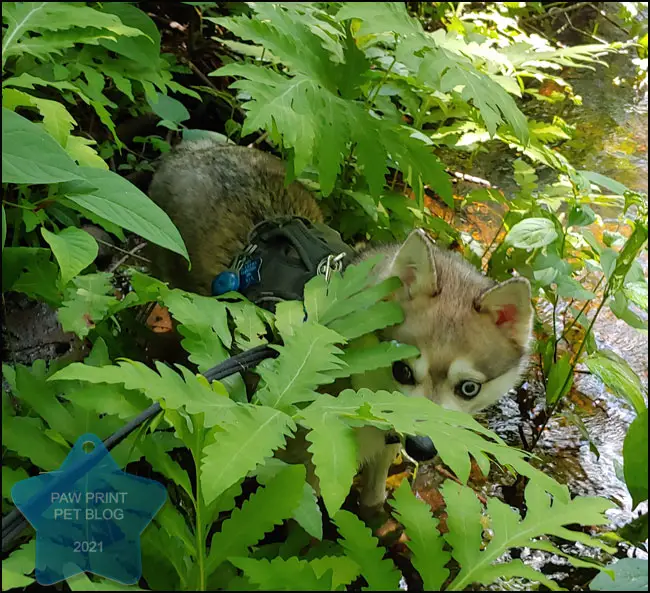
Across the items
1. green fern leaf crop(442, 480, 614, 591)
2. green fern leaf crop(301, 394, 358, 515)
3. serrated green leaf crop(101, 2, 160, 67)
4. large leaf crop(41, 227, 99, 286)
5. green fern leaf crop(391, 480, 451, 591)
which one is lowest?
green fern leaf crop(391, 480, 451, 591)

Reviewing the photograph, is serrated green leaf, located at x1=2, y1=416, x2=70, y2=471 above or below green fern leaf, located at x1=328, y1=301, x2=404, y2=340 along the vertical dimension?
below

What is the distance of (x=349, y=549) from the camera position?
1188 millimetres

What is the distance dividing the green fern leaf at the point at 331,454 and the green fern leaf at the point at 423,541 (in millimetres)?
193

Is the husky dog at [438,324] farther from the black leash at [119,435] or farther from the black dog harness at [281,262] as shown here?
the black leash at [119,435]

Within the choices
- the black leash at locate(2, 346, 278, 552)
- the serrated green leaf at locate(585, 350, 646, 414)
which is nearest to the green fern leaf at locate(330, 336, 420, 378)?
the black leash at locate(2, 346, 278, 552)

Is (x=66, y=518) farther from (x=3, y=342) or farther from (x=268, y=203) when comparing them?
(x=268, y=203)

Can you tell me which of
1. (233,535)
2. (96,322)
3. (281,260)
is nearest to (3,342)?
(96,322)

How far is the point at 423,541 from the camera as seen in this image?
47.4 inches

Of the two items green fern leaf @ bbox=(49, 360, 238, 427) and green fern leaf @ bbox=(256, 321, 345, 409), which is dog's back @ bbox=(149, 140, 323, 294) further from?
green fern leaf @ bbox=(49, 360, 238, 427)

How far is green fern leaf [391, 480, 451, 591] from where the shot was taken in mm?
1168

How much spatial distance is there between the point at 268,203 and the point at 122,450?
5.52 feet

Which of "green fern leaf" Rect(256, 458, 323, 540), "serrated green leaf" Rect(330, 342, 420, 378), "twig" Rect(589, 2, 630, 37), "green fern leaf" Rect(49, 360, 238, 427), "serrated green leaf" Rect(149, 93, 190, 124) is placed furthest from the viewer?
"twig" Rect(589, 2, 630, 37)

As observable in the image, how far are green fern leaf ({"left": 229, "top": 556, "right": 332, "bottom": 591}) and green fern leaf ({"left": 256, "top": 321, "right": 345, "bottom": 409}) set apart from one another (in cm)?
32

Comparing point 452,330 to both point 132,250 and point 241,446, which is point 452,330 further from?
point 132,250
